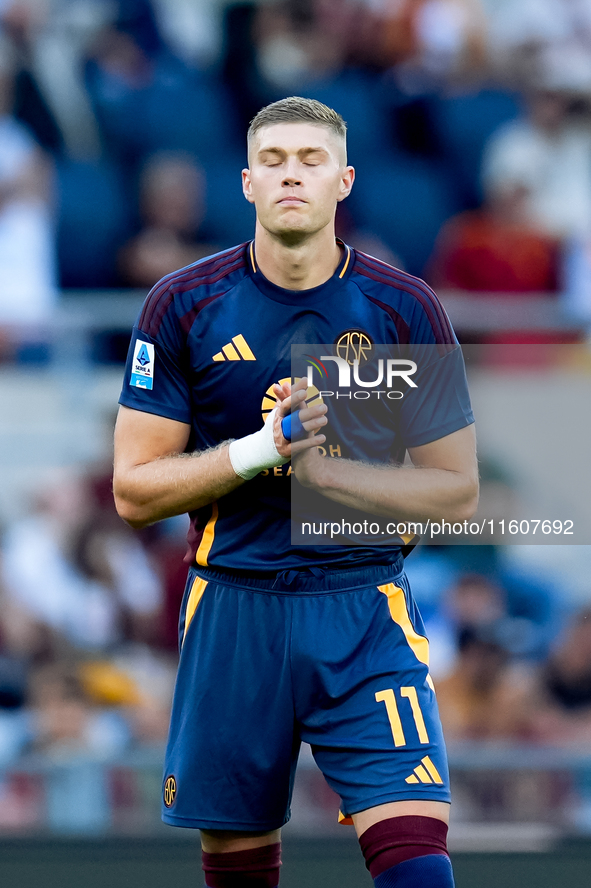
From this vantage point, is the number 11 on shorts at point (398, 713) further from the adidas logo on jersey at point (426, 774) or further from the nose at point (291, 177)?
the nose at point (291, 177)

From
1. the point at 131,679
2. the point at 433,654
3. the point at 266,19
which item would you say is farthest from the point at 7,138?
the point at 433,654

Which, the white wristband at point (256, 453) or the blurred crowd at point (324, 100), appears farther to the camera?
the blurred crowd at point (324, 100)

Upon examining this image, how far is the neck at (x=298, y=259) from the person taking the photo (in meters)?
2.91

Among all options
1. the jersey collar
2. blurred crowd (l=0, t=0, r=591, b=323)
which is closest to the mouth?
the jersey collar

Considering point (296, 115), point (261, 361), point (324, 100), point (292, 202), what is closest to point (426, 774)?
point (261, 361)

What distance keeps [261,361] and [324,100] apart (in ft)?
19.0

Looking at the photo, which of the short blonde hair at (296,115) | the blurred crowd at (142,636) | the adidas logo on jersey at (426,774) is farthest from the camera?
the blurred crowd at (142,636)

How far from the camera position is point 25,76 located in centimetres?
823

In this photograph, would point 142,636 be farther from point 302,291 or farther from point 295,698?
point 302,291

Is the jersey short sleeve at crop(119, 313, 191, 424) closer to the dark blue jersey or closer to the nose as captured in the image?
the dark blue jersey

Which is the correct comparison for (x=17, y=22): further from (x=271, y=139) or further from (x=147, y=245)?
(x=271, y=139)

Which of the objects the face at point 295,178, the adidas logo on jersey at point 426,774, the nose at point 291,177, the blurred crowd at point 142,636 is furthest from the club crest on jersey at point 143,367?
the blurred crowd at point 142,636

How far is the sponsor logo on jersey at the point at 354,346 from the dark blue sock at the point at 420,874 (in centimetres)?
114

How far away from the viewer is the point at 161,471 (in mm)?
2875
